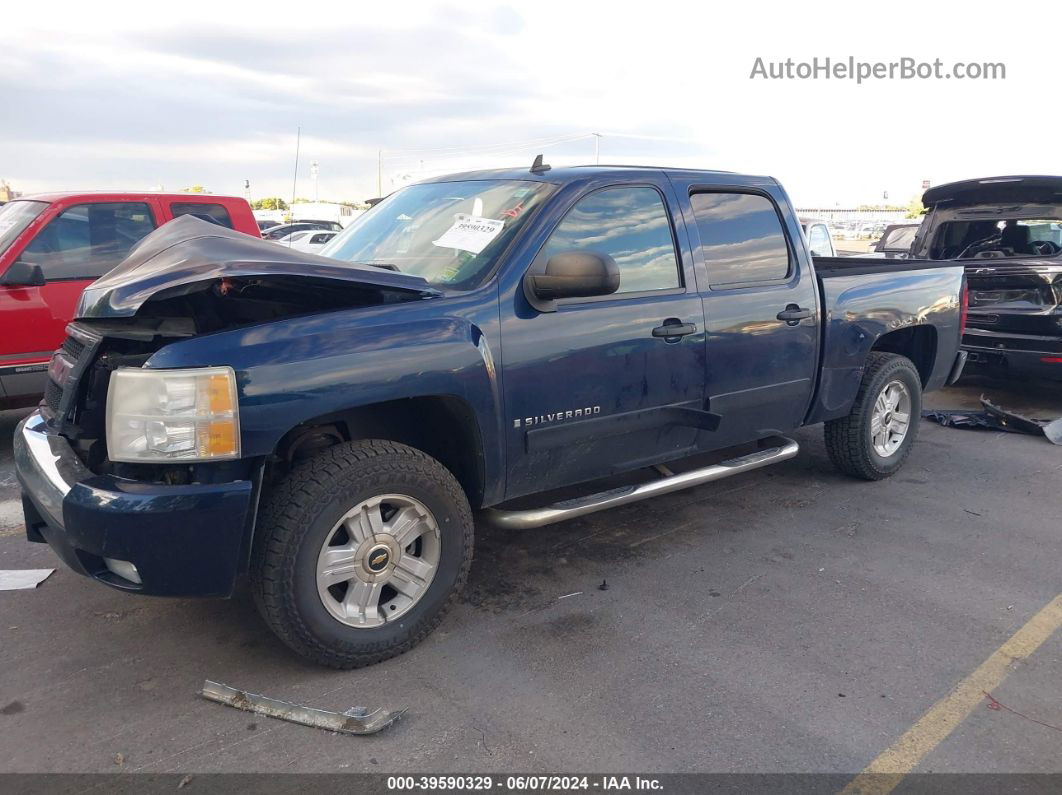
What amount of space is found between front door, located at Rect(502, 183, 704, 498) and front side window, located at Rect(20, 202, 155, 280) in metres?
4.36

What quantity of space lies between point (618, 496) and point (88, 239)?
4925mm

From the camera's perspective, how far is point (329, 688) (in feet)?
9.89

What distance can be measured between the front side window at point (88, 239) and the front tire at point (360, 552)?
4291mm

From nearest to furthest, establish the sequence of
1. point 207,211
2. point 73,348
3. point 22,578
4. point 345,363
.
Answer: point 345,363, point 73,348, point 22,578, point 207,211

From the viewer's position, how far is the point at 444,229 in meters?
3.85

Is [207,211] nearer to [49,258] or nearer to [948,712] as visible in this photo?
[49,258]

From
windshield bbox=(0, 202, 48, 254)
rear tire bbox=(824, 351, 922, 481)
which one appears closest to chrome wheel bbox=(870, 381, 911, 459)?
rear tire bbox=(824, 351, 922, 481)

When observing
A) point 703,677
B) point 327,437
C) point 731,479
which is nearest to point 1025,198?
point 731,479

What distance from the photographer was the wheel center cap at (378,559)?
309 centimetres

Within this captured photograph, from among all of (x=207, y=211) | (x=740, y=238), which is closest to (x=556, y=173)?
(x=740, y=238)

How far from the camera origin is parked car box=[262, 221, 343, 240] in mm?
21830

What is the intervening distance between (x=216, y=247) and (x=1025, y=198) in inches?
275

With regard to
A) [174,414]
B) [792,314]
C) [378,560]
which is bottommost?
[378,560]

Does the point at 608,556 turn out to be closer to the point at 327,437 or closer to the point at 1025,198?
the point at 327,437
